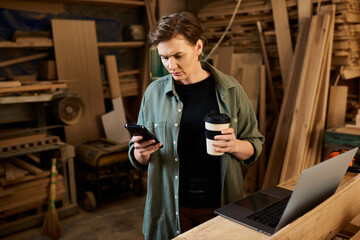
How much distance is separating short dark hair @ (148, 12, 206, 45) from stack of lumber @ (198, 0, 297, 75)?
2442 mm

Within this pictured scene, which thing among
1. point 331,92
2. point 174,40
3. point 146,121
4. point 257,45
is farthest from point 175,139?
point 257,45

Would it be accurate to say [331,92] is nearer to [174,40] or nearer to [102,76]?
[174,40]

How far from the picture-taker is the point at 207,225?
4.04 ft

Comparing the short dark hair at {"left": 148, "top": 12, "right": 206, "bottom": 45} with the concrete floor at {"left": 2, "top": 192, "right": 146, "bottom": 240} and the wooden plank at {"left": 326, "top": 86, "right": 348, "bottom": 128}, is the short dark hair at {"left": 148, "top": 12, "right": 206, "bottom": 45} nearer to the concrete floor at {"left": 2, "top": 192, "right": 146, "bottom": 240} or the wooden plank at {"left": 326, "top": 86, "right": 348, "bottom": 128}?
the concrete floor at {"left": 2, "top": 192, "right": 146, "bottom": 240}

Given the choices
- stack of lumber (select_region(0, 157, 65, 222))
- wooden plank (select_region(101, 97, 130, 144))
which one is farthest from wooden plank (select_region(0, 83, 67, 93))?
wooden plank (select_region(101, 97, 130, 144))

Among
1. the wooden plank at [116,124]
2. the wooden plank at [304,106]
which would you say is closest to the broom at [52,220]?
the wooden plank at [116,124]

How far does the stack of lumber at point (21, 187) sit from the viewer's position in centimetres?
307

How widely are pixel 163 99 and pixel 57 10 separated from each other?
2.96 m

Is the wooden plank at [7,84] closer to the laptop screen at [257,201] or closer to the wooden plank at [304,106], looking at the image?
the laptop screen at [257,201]

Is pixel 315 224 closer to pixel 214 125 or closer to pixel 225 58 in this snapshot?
pixel 214 125

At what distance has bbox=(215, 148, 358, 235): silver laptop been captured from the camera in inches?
39.4

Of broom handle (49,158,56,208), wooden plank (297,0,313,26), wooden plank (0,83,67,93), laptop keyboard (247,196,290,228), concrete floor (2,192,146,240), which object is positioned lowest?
concrete floor (2,192,146,240)

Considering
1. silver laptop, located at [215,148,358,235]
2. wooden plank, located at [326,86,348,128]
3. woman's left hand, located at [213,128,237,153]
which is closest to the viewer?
silver laptop, located at [215,148,358,235]

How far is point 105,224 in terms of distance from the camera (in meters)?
3.41
